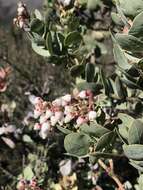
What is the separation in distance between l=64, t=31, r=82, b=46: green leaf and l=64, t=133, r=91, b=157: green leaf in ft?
1.03

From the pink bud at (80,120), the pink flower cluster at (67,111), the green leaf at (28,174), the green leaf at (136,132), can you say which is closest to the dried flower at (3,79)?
the green leaf at (28,174)

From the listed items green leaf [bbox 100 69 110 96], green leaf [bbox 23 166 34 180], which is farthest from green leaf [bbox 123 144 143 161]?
green leaf [bbox 23 166 34 180]

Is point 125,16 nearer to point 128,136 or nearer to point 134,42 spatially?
point 134,42

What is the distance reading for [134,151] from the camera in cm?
117

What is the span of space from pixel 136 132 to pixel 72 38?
425mm

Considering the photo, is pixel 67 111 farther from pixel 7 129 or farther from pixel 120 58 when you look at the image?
pixel 7 129

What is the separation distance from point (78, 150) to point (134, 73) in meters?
0.22

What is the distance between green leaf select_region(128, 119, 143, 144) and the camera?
117 cm

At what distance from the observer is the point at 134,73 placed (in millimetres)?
1362

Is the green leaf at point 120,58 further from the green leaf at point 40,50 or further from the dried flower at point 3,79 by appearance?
the dried flower at point 3,79

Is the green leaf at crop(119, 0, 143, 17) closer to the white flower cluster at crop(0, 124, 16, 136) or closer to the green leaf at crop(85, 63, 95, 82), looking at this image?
the green leaf at crop(85, 63, 95, 82)

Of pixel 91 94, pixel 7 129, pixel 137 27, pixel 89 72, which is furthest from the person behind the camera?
pixel 7 129

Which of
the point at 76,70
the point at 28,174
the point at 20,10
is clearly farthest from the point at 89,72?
the point at 28,174

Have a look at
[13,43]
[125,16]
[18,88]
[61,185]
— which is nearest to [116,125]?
[125,16]
